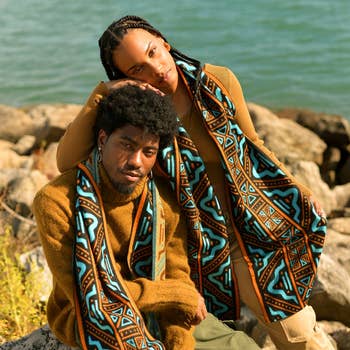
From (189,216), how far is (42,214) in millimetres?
636

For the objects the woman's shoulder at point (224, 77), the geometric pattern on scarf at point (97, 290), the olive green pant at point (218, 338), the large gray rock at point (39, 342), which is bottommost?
the large gray rock at point (39, 342)

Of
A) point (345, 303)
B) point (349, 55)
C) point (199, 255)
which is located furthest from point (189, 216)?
point (349, 55)

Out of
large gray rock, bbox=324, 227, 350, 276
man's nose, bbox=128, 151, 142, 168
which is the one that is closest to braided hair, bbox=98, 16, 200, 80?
man's nose, bbox=128, 151, 142, 168

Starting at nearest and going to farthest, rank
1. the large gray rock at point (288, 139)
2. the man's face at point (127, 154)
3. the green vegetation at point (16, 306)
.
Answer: the man's face at point (127, 154) → the green vegetation at point (16, 306) → the large gray rock at point (288, 139)

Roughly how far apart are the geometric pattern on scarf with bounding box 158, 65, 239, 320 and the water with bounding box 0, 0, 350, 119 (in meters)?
10.1

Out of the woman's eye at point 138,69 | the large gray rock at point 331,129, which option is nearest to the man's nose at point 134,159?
the woman's eye at point 138,69

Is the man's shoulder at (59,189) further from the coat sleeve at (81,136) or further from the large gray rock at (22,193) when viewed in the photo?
the large gray rock at (22,193)

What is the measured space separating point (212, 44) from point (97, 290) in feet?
45.8

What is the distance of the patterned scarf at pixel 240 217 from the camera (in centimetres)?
283

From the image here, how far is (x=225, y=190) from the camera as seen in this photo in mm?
3014

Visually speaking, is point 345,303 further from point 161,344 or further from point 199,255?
point 161,344

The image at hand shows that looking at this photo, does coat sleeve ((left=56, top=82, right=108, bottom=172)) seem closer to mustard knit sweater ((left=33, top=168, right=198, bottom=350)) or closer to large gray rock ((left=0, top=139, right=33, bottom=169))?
mustard knit sweater ((left=33, top=168, right=198, bottom=350))

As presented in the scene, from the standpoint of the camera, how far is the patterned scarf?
9.27 ft

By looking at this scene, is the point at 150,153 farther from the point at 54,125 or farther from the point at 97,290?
the point at 54,125
